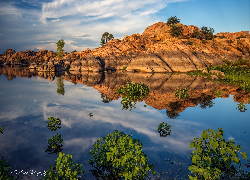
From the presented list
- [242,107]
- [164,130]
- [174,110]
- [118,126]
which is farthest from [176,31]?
[118,126]

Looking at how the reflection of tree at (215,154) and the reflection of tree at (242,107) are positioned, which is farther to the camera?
the reflection of tree at (242,107)

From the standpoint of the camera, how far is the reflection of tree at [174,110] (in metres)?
15.4

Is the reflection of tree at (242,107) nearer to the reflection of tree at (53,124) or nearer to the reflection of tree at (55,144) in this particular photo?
the reflection of tree at (55,144)

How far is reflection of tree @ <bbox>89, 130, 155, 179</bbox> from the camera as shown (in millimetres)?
6062

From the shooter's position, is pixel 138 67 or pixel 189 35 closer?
pixel 138 67

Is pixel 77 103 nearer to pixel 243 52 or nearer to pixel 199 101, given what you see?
pixel 199 101

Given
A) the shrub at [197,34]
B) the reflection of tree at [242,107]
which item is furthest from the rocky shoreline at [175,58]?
the reflection of tree at [242,107]

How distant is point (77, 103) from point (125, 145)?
48.1 ft

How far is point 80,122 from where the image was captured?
13.5 m

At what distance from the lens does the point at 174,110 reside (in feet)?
55.1

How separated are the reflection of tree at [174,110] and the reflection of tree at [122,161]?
29.3 feet

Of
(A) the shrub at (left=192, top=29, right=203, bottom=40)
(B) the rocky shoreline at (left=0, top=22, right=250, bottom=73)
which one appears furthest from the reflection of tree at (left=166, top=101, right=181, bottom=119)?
(A) the shrub at (left=192, top=29, right=203, bottom=40)

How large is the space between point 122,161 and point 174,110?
1183 cm

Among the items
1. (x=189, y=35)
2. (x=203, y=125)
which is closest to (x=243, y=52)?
(x=189, y=35)
